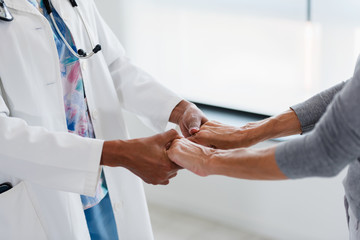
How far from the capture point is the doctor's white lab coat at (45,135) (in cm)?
130

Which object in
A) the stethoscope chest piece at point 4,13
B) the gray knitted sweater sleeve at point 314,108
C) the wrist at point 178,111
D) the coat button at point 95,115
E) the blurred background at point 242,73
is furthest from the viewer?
the blurred background at point 242,73

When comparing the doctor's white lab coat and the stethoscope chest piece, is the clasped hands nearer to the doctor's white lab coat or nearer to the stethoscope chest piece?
the doctor's white lab coat

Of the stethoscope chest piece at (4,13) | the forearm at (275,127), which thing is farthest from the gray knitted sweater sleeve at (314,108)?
the stethoscope chest piece at (4,13)

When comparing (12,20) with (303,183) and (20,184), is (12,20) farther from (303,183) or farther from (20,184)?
(303,183)

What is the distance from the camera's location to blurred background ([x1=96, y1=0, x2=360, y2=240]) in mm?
2102

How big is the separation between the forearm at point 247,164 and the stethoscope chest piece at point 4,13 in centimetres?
62

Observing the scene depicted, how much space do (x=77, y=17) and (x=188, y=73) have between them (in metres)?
1.11

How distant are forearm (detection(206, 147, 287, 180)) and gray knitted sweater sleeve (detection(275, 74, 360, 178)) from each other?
1.0 inches

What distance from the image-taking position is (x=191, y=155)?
140cm

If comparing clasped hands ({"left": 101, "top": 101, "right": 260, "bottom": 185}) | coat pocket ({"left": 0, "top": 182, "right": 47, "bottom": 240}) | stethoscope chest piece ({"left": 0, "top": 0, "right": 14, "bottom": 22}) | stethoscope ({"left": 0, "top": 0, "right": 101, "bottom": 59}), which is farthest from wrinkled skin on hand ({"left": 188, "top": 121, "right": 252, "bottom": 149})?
stethoscope chest piece ({"left": 0, "top": 0, "right": 14, "bottom": 22})

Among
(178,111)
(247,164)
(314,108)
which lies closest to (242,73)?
(178,111)

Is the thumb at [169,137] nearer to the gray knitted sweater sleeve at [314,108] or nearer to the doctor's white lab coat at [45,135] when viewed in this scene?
the doctor's white lab coat at [45,135]

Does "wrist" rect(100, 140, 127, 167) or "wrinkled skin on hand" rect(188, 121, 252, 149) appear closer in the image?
"wrist" rect(100, 140, 127, 167)

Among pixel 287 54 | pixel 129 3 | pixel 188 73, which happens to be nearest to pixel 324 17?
pixel 287 54
